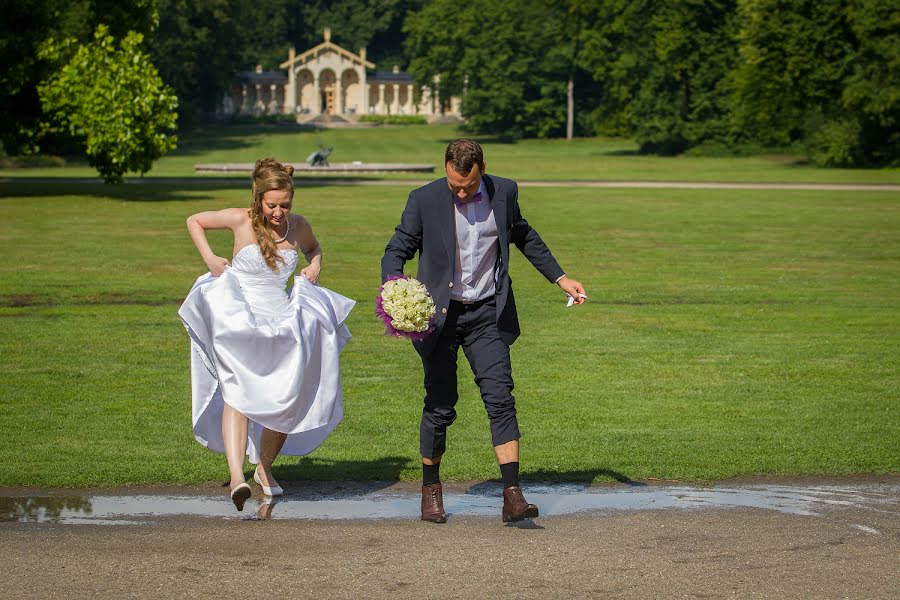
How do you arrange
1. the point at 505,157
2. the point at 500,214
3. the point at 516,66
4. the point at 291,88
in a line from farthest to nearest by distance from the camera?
the point at 291,88 < the point at 516,66 < the point at 505,157 < the point at 500,214

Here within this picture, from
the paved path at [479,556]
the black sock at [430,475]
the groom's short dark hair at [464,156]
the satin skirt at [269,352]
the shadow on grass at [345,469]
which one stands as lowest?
the shadow on grass at [345,469]

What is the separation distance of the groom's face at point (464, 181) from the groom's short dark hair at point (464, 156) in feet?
0.07

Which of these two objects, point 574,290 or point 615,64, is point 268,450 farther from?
point 615,64

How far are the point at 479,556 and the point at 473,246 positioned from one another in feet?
5.93

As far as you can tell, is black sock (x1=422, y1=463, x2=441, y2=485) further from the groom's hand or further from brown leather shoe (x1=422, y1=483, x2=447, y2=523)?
the groom's hand

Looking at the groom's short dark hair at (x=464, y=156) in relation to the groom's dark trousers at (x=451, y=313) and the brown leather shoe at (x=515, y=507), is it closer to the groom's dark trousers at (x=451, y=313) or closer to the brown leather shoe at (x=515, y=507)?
the groom's dark trousers at (x=451, y=313)

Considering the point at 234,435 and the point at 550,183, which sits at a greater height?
the point at 234,435

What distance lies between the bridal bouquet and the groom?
0.16 meters

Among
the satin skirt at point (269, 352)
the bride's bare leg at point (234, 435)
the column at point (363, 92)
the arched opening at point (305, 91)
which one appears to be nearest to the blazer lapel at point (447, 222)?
the satin skirt at point (269, 352)

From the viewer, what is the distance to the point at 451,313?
744cm

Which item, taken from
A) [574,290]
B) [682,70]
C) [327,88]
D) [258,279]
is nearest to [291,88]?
[327,88]

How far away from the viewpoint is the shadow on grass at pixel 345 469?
8578 mm

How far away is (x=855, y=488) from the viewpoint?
818 cm

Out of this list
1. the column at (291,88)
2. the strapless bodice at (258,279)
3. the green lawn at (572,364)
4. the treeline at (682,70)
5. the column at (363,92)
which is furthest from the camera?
the column at (363,92)
